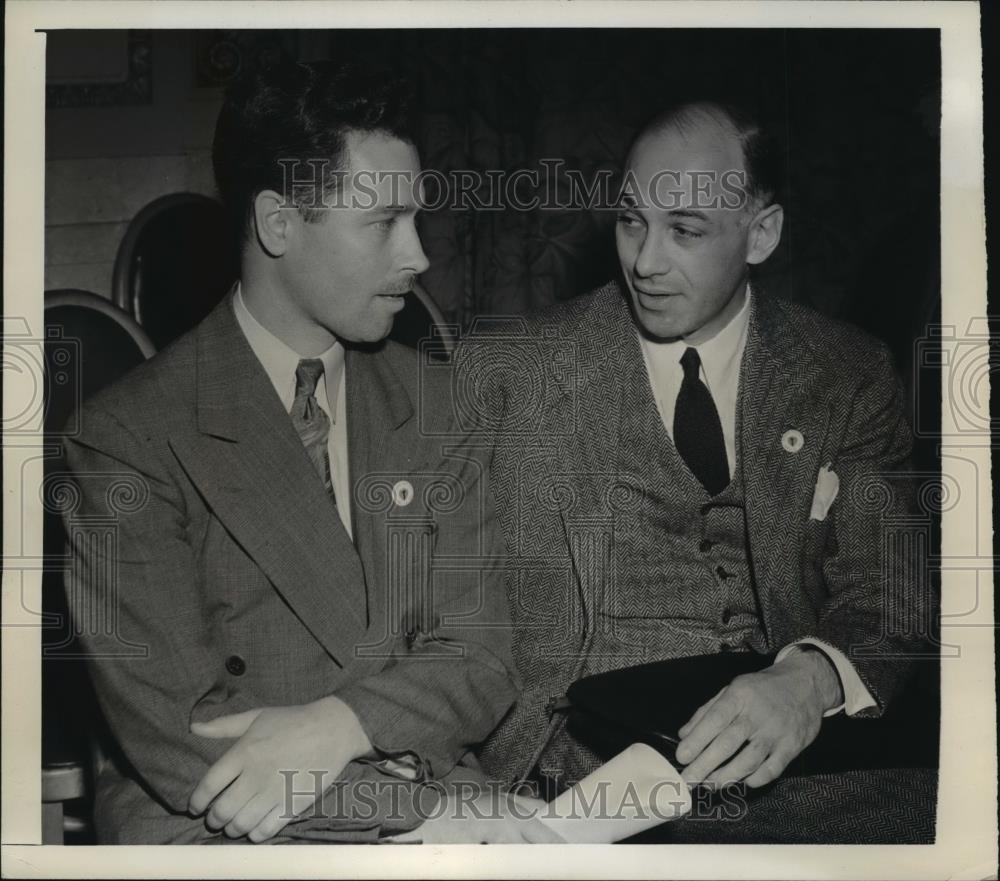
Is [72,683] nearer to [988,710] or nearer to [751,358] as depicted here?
[751,358]

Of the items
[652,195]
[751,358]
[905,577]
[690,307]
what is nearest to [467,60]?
[652,195]

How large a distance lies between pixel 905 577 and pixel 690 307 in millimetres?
598

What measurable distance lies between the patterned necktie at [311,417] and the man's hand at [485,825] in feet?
1.85

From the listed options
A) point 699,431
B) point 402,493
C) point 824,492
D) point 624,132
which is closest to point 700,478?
point 699,431

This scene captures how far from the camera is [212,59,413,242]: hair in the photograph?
1963 millimetres

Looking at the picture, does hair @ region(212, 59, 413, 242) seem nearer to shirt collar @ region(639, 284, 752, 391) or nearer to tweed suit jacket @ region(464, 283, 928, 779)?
tweed suit jacket @ region(464, 283, 928, 779)

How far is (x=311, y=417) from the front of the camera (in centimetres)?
199

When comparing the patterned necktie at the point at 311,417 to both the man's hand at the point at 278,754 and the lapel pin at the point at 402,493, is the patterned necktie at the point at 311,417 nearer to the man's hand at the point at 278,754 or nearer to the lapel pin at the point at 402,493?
the lapel pin at the point at 402,493

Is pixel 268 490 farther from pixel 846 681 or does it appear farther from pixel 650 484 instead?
pixel 846 681

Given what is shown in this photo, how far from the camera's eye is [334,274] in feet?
6.49

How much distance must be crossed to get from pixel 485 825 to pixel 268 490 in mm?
672

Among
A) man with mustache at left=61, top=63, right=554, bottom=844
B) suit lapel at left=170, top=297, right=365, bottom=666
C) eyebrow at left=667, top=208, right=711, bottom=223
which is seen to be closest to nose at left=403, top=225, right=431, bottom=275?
man with mustache at left=61, top=63, right=554, bottom=844

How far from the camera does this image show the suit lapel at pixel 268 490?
6.33ft

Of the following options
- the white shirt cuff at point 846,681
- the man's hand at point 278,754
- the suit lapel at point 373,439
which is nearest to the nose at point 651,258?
the suit lapel at point 373,439
